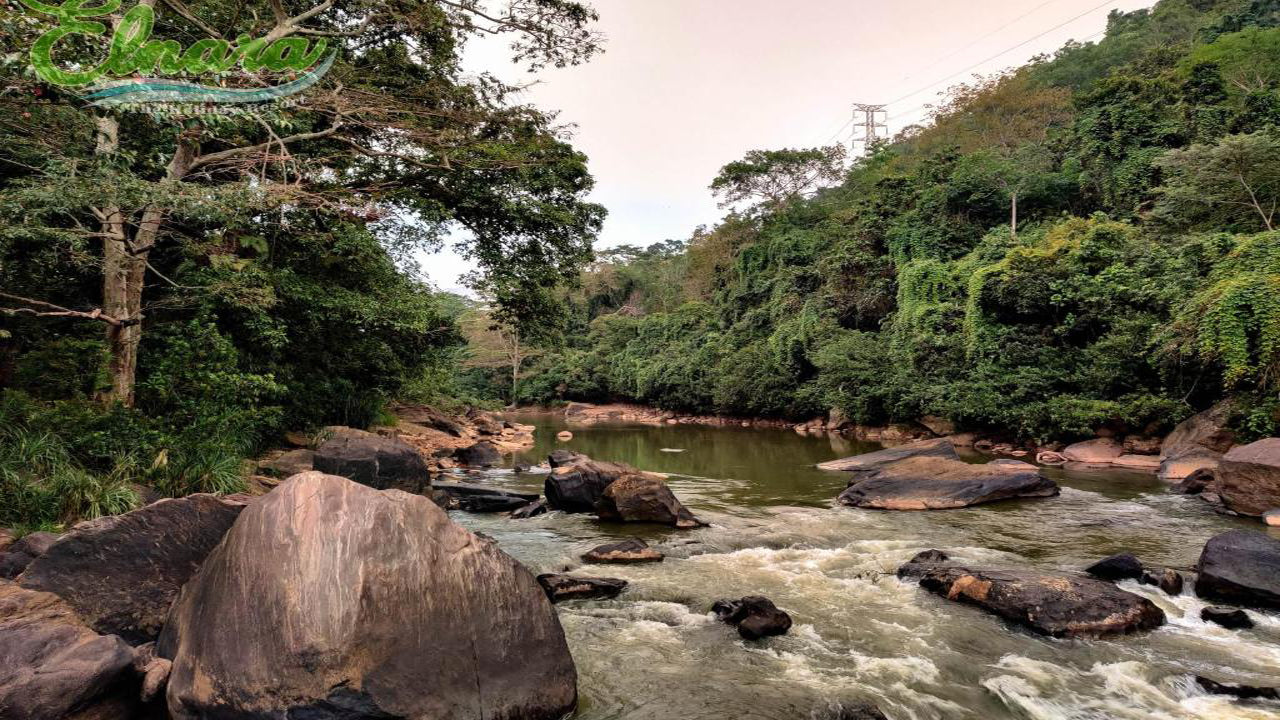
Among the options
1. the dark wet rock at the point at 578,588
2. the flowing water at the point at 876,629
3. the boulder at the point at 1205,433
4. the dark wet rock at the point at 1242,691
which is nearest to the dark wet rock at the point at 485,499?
the flowing water at the point at 876,629

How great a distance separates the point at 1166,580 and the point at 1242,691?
238cm

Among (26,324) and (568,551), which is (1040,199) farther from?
(26,324)

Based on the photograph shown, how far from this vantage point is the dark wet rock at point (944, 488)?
1075 cm

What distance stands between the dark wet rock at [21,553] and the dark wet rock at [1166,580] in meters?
9.81

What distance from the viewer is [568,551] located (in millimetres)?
8312

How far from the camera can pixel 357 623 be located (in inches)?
133

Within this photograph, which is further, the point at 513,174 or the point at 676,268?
the point at 676,268

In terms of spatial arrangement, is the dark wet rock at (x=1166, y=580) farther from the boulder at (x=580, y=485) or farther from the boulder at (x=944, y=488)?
the boulder at (x=580, y=485)

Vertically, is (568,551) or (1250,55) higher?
(1250,55)

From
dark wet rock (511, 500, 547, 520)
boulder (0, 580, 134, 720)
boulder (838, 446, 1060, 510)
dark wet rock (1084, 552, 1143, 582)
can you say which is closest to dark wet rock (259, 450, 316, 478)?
dark wet rock (511, 500, 547, 520)

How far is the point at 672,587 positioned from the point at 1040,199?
2585 centimetres

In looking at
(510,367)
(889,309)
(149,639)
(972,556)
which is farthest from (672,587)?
(510,367)

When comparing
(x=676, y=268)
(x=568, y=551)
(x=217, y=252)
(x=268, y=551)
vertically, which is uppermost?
(x=676, y=268)

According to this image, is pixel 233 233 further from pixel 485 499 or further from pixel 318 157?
pixel 485 499
